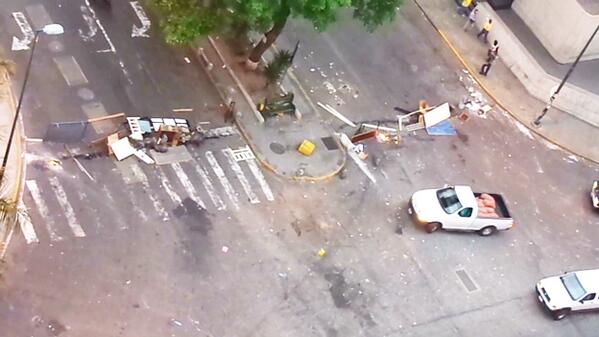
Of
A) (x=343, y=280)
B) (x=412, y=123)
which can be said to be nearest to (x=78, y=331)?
(x=343, y=280)

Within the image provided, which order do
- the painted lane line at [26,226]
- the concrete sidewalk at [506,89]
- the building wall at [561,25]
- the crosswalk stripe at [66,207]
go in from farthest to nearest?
the building wall at [561,25] < the concrete sidewalk at [506,89] < the crosswalk stripe at [66,207] < the painted lane line at [26,226]

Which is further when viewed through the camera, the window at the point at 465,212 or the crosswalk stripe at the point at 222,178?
the window at the point at 465,212

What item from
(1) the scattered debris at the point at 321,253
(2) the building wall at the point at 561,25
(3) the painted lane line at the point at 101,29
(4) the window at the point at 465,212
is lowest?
(1) the scattered debris at the point at 321,253

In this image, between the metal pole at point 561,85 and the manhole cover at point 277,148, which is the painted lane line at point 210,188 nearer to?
the manhole cover at point 277,148

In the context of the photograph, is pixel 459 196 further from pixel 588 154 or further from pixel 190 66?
pixel 190 66

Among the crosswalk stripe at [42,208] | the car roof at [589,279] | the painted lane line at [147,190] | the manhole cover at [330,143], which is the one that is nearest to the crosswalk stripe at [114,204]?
the painted lane line at [147,190]

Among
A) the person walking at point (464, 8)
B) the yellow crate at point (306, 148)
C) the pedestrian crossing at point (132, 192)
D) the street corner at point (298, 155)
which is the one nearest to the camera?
the pedestrian crossing at point (132, 192)

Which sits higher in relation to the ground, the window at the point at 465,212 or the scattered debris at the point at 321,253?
the window at the point at 465,212
